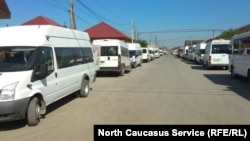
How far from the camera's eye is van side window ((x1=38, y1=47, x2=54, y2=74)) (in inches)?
A: 350

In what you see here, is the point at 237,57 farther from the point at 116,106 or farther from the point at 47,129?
the point at 47,129

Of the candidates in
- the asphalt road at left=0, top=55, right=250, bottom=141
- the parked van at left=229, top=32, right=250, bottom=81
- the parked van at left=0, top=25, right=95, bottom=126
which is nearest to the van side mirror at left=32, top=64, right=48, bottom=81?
the parked van at left=0, top=25, right=95, bottom=126

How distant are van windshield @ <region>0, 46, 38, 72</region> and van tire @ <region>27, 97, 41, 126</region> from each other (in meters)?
0.81

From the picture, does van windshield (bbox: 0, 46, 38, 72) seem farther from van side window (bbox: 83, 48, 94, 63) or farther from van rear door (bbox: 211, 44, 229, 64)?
van rear door (bbox: 211, 44, 229, 64)

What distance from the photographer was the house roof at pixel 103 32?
201ft

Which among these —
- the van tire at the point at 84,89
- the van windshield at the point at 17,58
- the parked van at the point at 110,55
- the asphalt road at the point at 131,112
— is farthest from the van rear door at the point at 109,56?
the van windshield at the point at 17,58

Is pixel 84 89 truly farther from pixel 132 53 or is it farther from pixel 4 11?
pixel 132 53

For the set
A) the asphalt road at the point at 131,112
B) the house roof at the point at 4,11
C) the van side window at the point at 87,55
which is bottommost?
the asphalt road at the point at 131,112

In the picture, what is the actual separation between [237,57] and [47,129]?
13494 millimetres

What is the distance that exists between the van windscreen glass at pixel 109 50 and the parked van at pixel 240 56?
697 cm

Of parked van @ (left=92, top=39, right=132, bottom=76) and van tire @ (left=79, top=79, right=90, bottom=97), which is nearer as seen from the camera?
van tire @ (left=79, top=79, right=90, bottom=97)

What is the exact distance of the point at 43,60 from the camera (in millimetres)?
8977

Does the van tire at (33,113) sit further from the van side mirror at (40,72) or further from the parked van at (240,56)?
the parked van at (240,56)

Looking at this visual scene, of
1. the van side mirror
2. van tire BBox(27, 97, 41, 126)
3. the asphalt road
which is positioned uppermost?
the van side mirror
